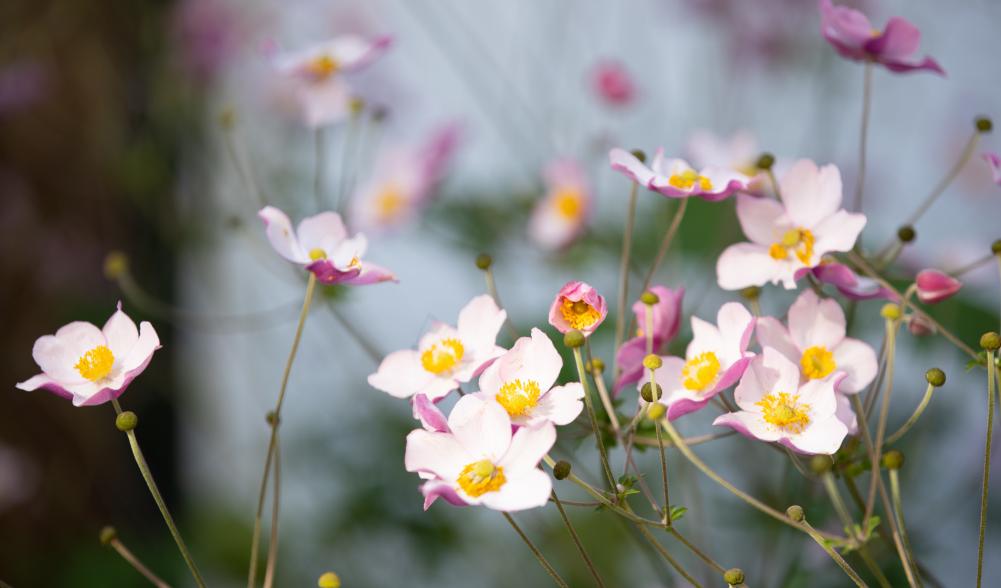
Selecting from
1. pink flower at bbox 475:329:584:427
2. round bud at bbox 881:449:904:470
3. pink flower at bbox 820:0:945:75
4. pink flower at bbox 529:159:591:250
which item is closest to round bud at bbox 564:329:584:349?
pink flower at bbox 475:329:584:427

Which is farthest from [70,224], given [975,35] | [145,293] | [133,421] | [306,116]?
[975,35]

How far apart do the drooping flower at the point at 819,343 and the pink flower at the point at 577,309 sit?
0.25 ft

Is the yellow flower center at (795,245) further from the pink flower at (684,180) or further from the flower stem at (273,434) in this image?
the flower stem at (273,434)

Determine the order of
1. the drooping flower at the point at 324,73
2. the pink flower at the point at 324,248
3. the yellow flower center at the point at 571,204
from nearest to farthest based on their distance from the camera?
the pink flower at the point at 324,248
the drooping flower at the point at 324,73
the yellow flower center at the point at 571,204

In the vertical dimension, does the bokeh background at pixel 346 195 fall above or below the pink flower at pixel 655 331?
below

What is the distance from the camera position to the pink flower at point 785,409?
341 mm

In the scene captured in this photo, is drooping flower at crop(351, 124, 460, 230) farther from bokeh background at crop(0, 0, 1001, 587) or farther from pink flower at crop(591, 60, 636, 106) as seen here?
pink flower at crop(591, 60, 636, 106)

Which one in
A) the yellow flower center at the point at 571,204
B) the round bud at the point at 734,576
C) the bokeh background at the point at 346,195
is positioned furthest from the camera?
the bokeh background at the point at 346,195

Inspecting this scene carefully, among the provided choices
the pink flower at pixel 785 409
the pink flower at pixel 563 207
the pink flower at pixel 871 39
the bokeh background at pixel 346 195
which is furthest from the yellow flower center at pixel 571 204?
the pink flower at pixel 785 409

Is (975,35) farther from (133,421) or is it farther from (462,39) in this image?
(133,421)

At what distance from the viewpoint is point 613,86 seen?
0.89m

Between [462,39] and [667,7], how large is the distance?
295 mm

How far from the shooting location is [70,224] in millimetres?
1324

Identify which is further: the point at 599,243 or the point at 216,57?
the point at 216,57
